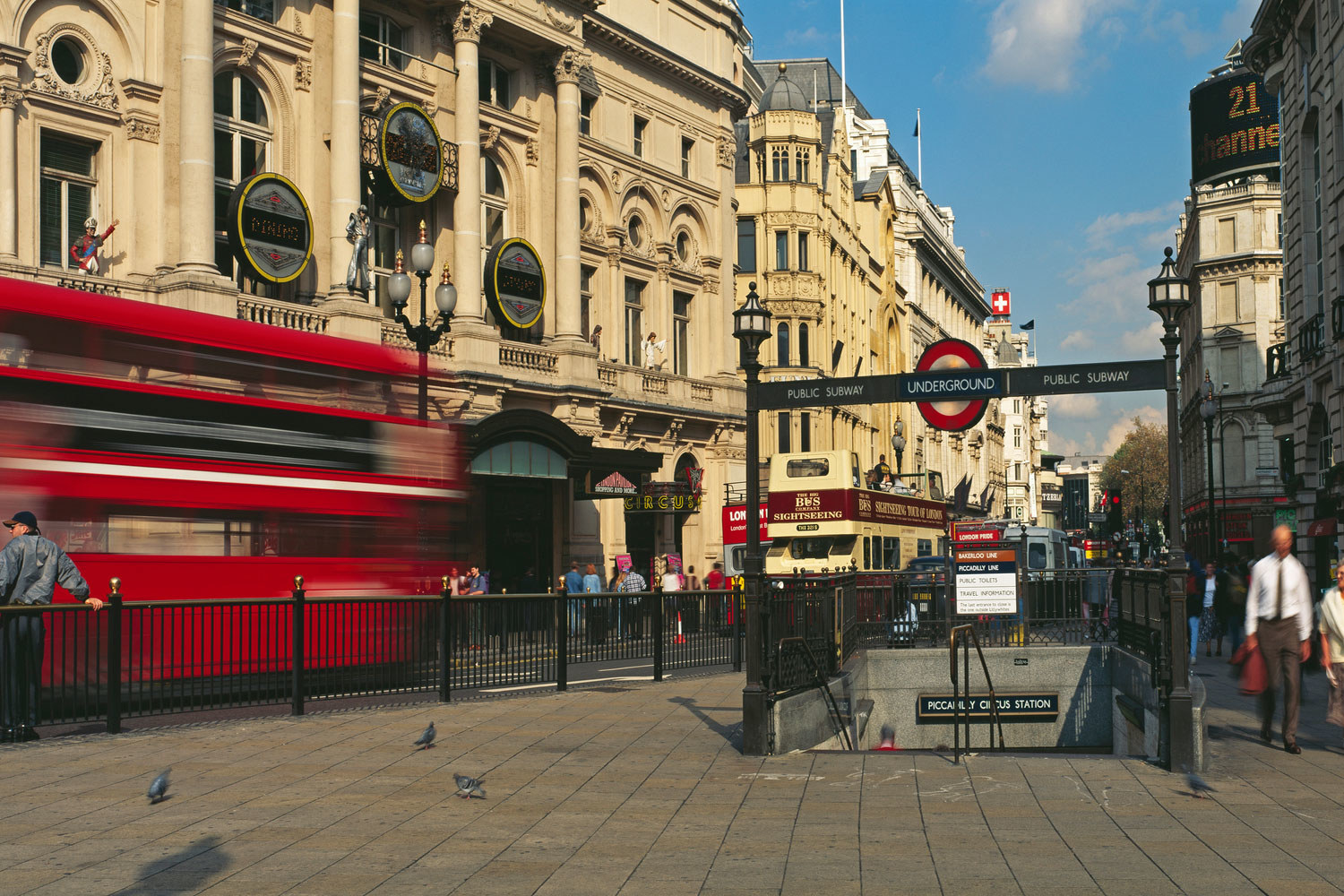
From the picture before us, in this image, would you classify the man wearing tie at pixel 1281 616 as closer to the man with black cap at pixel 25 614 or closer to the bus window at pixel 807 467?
the man with black cap at pixel 25 614

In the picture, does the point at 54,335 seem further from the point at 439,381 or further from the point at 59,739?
the point at 439,381

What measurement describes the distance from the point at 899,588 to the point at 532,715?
27.7 feet

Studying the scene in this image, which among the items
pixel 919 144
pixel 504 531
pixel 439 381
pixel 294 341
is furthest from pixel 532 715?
pixel 919 144

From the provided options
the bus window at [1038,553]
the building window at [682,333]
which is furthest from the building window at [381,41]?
the bus window at [1038,553]

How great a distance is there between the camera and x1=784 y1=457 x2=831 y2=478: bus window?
33.3 m

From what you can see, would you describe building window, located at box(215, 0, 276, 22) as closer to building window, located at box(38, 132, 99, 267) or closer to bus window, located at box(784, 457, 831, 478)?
building window, located at box(38, 132, 99, 267)

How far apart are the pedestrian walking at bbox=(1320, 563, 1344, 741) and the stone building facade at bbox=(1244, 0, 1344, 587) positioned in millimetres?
19246

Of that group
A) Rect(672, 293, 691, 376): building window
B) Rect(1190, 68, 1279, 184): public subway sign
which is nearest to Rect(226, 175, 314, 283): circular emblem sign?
Rect(672, 293, 691, 376): building window

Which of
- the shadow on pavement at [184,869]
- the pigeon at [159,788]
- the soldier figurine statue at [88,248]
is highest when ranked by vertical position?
the soldier figurine statue at [88,248]

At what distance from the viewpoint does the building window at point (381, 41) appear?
34.3 meters

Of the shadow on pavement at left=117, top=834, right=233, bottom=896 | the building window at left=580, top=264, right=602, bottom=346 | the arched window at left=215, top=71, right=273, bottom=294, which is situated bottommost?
the shadow on pavement at left=117, top=834, right=233, bottom=896

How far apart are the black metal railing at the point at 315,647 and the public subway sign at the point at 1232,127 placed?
75.5 meters

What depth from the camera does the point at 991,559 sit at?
2003 cm

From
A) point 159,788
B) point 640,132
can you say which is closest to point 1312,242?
point 640,132
